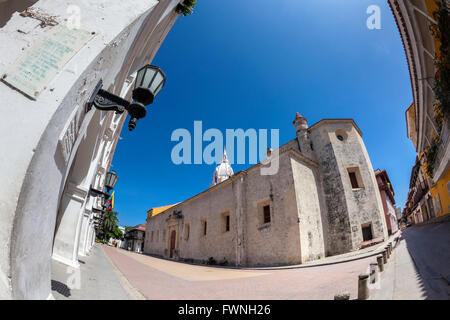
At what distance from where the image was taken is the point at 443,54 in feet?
18.8

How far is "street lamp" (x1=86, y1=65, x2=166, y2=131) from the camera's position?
2213 millimetres

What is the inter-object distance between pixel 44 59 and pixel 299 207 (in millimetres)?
10827

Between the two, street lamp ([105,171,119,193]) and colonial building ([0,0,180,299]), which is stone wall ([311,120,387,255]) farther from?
colonial building ([0,0,180,299])

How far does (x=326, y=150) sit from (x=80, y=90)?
15.4m

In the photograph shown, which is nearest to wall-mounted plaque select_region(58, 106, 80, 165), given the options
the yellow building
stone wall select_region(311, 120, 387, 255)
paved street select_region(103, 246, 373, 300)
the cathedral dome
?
paved street select_region(103, 246, 373, 300)

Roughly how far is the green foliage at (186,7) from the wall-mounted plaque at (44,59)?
4327 mm

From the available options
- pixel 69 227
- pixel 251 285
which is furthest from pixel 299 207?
pixel 69 227

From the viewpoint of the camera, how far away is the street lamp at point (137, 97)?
7.26 ft

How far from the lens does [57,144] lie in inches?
65.7

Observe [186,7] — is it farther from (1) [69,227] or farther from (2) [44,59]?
(1) [69,227]

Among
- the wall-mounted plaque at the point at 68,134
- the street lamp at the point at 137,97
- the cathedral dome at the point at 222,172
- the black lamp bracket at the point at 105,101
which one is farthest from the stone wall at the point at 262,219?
the cathedral dome at the point at 222,172

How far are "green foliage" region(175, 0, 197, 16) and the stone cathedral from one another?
28.9 feet

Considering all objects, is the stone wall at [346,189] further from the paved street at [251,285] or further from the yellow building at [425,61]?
the paved street at [251,285]
